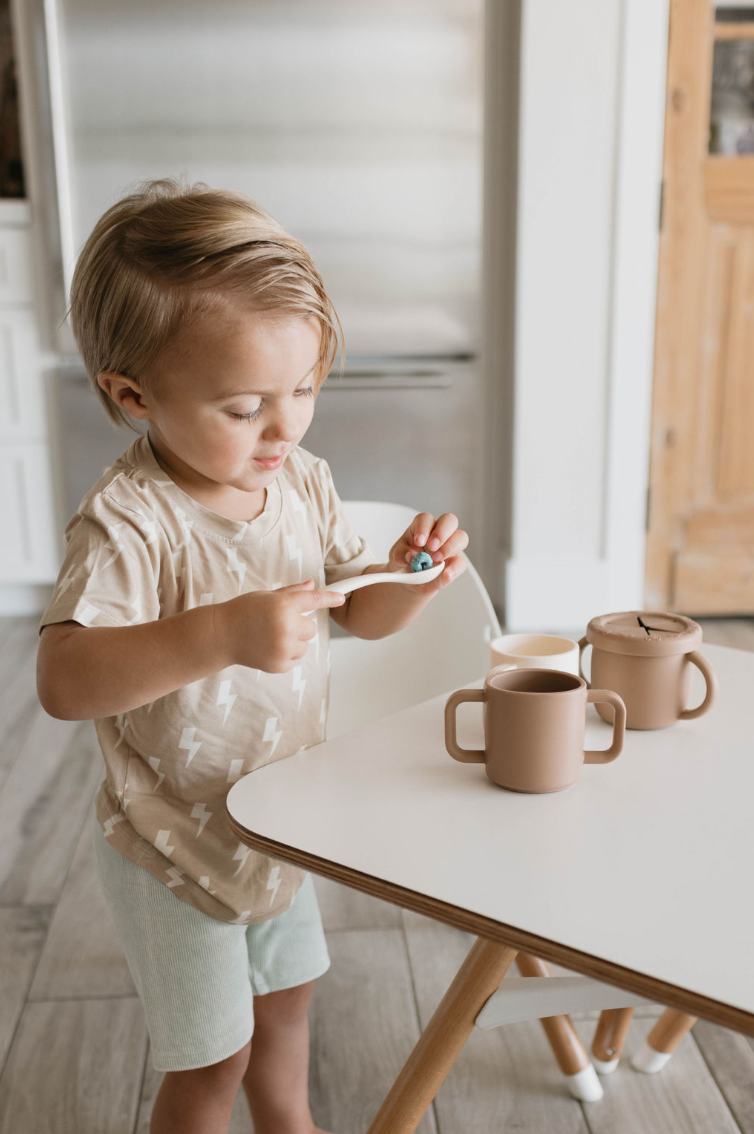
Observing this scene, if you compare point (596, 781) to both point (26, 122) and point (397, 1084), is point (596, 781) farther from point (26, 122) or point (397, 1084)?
point (26, 122)

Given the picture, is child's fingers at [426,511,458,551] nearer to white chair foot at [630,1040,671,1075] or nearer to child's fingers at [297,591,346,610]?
child's fingers at [297,591,346,610]

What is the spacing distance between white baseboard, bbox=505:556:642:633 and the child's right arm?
2.21 metres

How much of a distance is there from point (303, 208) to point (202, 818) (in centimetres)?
220

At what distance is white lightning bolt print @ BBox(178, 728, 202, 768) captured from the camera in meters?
0.74

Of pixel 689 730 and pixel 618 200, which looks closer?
pixel 689 730

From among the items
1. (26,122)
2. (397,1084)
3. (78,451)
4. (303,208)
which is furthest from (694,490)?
(397,1084)

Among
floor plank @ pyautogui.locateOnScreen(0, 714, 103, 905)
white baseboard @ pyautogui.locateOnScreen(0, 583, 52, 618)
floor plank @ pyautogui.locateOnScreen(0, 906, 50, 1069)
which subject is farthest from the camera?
white baseboard @ pyautogui.locateOnScreen(0, 583, 52, 618)

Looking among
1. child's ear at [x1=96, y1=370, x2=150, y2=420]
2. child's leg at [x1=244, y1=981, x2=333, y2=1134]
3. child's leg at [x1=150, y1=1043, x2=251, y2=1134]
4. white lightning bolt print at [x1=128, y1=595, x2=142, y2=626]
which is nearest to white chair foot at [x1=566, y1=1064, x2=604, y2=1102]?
child's leg at [x1=244, y1=981, x2=333, y2=1134]

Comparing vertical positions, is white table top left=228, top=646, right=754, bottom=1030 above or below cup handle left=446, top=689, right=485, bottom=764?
below

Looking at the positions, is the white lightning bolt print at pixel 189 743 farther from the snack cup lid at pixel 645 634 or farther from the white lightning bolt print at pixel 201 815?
the snack cup lid at pixel 645 634

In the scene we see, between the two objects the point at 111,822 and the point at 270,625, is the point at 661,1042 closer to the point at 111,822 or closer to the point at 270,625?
the point at 111,822

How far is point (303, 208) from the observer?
8.55 ft

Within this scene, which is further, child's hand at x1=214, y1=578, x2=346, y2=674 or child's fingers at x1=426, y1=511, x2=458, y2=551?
child's fingers at x1=426, y1=511, x2=458, y2=551

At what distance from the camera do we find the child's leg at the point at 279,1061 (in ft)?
2.96
